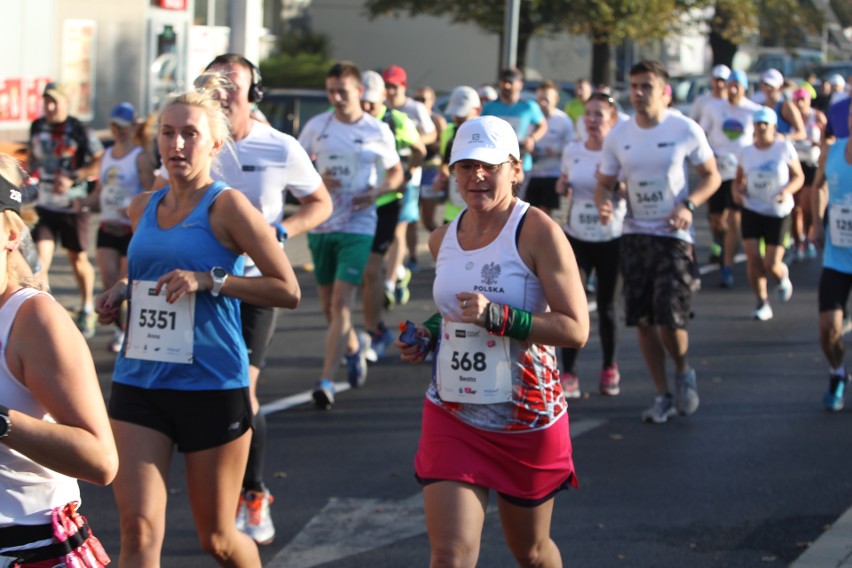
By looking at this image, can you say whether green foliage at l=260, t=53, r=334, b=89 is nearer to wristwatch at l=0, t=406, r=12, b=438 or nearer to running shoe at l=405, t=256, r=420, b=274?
running shoe at l=405, t=256, r=420, b=274

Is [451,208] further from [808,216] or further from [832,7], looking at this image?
[832,7]

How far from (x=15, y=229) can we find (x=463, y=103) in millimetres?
9912

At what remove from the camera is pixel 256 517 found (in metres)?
6.03

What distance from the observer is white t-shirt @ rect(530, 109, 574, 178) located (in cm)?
1388

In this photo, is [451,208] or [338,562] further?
[451,208]

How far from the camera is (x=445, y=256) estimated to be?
482 cm

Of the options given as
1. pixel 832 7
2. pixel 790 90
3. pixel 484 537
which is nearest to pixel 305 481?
pixel 484 537

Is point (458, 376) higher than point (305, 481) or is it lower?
higher

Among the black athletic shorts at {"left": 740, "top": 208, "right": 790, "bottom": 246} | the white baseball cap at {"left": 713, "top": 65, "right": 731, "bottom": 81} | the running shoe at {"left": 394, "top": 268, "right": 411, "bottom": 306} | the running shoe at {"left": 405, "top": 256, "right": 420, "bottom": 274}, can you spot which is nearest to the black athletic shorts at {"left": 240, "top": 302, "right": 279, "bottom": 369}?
the running shoe at {"left": 394, "top": 268, "right": 411, "bottom": 306}

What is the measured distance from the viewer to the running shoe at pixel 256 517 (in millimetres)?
6031

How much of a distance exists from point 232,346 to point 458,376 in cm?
79

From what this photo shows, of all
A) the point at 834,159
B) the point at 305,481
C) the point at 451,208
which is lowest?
the point at 305,481

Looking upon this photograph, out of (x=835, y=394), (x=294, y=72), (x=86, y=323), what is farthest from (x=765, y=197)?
(x=294, y=72)

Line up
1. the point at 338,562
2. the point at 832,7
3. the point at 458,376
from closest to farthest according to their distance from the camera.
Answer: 1. the point at 458,376
2. the point at 338,562
3. the point at 832,7
